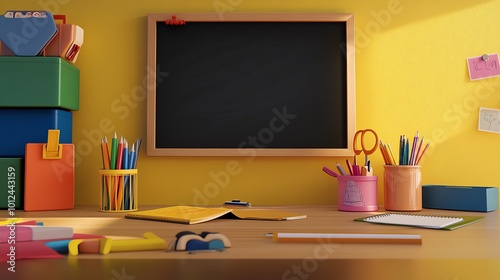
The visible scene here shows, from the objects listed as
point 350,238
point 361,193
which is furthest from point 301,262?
point 361,193

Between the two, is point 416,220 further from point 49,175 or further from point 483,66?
point 49,175

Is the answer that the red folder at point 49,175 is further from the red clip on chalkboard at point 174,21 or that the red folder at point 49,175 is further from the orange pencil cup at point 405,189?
the orange pencil cup at point 405,189

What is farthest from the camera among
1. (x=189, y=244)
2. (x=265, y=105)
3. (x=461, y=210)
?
(x=265, y=105)

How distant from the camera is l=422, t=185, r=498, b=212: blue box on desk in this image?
1.12 metres

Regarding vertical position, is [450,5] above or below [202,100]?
above

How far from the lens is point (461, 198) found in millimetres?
1142

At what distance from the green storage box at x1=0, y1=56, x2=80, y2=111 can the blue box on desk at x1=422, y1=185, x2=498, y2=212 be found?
99 centimetres

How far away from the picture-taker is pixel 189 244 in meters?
0.67

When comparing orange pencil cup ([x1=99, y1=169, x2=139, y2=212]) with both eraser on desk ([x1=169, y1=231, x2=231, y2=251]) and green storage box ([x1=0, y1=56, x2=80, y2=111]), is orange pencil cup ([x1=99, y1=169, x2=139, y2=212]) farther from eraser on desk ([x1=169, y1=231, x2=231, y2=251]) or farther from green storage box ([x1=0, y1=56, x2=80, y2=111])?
eraser on desk ([x1=169, y1=231, x2=231, y2=251])

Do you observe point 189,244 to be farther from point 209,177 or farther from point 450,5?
point 450,5

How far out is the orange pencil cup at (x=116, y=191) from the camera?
1.11 metres

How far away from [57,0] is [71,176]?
0.54 metres

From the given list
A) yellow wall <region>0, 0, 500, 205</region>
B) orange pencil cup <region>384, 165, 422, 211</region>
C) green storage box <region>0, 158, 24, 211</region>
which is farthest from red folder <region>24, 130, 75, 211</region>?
orange pencil cup <region>384, 165, 422, 211</region>

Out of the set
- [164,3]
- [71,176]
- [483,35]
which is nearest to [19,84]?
[71,176]
